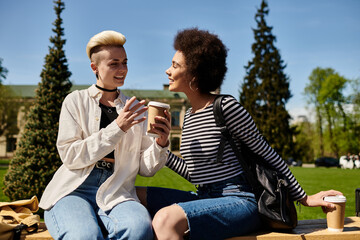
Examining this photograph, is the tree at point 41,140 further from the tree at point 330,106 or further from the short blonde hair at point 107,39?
the tree at point 330,106

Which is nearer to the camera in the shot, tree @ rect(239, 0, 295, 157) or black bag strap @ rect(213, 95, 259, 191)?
black bag strap @ rect(213, 95, 259, 191)

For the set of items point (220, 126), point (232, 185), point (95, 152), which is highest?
point (220, 126)

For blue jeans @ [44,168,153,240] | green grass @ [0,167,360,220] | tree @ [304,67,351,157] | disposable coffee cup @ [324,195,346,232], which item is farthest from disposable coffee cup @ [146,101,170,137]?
tree @ [304,67,351,157]

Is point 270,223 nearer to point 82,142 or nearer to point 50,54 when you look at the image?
point 82,142

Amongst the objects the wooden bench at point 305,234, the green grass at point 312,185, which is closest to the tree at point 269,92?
the green grass at point 312,185

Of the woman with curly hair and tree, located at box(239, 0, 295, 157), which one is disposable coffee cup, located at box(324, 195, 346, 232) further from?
tree, located at box(239, 0, 295, 157)

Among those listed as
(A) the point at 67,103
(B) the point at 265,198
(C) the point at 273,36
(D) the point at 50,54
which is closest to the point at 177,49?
(A) the point at 67,103

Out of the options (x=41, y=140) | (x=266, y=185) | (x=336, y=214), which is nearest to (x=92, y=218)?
(x=266, y=185)

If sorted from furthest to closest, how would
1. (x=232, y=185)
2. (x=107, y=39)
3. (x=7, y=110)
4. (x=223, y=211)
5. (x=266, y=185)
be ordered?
(x=7, y=110)
(x=107, y=39)
(x=232, y=185)
(x=266, y=185)
(x=223, y=211)

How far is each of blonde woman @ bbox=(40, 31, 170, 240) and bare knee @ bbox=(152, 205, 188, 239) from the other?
6cm

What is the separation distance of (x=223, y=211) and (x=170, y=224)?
384 millimetres

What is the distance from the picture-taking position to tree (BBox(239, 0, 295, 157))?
37000 millimetres

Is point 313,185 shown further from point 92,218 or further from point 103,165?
point 92,218

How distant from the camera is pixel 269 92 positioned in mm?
38094
